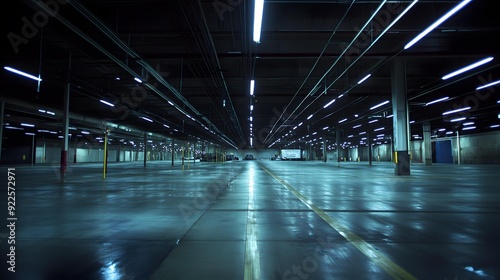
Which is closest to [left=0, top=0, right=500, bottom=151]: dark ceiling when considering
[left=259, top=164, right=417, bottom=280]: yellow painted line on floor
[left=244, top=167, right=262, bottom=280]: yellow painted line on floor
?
[left=244, top=167, right=262, bottom=280]: yellow painted line on floor

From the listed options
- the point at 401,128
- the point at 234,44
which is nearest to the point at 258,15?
the point at 234,44

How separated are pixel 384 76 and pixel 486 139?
34475mm

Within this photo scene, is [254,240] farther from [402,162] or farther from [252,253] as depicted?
[402,162]

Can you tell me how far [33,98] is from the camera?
2319cm

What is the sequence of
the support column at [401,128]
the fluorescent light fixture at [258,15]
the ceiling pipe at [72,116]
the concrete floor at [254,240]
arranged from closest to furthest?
the concrete floor at [254,240] < the fluorescent light fixture at [258,15] < the support column at [401,128] < the ceiling pipe at [72,116]

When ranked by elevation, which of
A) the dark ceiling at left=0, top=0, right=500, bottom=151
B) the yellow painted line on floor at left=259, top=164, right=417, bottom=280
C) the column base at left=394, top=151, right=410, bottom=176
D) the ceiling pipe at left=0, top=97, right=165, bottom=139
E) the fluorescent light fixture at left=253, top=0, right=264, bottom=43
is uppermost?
the dark ceiling at left=0, top=0, right=500, bottom=151

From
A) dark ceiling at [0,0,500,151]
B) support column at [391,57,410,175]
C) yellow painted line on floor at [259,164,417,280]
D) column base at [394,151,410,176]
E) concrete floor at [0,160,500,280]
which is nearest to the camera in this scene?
yellow painted line on floor at [259,164,417,280]

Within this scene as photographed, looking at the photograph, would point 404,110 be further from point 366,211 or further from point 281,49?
point 366,211

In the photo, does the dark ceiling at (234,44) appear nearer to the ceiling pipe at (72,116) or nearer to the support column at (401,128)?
the ceiling pipe at (72,116)

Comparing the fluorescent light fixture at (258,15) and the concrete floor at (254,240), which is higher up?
the fluorescent light fixture at (258,15)

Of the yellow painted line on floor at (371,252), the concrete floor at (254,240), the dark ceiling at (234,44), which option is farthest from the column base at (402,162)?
the yellow painted line on floor at (371,252)

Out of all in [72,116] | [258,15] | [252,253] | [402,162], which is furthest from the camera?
[72,116]

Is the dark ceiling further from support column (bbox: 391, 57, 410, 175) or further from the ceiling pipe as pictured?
support column (bbox: 391, 57, 410, 175)

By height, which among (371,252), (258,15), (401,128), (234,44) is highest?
(234,44)
